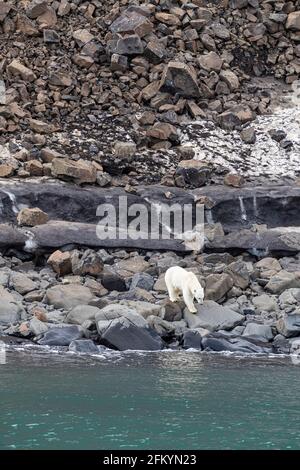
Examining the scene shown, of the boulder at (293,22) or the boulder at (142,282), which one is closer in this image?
the boulder at (142,282)

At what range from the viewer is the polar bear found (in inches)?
598

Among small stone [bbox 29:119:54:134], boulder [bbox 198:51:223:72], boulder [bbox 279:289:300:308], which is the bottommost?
boulder [bbox 279:289:300:308]

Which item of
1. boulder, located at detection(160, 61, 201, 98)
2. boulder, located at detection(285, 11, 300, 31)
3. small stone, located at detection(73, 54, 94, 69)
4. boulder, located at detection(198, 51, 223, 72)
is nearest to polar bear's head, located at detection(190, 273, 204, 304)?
boulder, located at detection(160, 61, 201, 98)

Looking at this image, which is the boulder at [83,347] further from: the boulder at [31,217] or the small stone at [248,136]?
the small stone at [248,136]

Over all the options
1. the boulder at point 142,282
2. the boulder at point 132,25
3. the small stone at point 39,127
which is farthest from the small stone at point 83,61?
the boulder at point 142,282

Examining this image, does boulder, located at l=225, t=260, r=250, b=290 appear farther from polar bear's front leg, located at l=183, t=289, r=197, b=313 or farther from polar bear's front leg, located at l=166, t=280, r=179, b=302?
polar bear's front leg, located at l=183, t=289, r=197, b=313

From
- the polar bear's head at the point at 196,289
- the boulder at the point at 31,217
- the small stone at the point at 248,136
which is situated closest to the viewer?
the polar bear's head at the point at 196,289

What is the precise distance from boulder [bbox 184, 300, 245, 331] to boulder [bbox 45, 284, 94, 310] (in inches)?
81.9

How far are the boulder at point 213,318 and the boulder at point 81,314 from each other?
6.07 ft

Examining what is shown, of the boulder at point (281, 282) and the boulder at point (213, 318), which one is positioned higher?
the boulder at point (281, 282)

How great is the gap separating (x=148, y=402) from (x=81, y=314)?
440 cm

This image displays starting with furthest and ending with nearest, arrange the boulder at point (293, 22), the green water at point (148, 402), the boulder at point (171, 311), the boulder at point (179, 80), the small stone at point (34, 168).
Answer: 1. the boulder at point (293, 22)
2. the boulder at point (179, 80)
3. the small stone at point (34, 168)
4. the boulder at point (171, 311)
5. the green water at point (148, 402)

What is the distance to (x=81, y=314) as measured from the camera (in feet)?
47.5

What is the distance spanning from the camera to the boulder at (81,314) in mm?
14363
